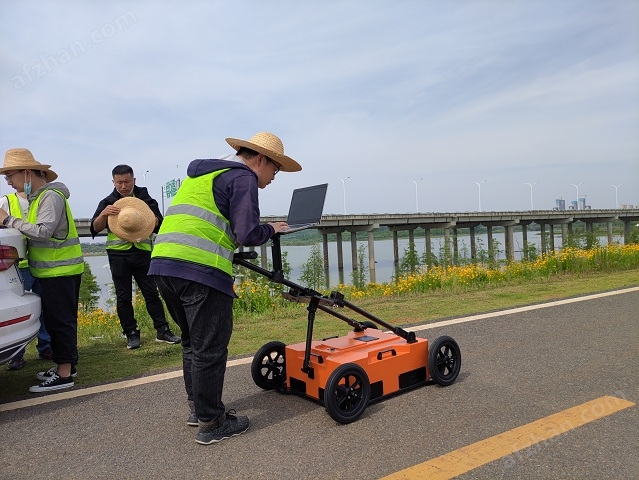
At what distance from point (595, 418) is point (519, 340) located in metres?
2.04

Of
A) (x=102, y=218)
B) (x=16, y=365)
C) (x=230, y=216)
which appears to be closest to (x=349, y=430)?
(x=230, y=216)

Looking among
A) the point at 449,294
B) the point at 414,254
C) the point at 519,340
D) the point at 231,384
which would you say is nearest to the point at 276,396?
the point at 231,384

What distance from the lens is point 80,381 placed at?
4.48 m

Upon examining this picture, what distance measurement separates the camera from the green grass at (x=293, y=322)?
185 inches

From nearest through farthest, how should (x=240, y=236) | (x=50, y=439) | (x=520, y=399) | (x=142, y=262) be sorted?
(x=240, y=236) < (x=50, y=439) < (x=520, y=399) < (x=142, y=262)

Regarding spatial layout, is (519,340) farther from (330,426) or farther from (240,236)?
(240,236)

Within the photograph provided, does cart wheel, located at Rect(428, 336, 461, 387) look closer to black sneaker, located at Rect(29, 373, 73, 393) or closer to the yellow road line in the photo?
the yellow road line

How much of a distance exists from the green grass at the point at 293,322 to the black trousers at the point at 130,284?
0.94ft

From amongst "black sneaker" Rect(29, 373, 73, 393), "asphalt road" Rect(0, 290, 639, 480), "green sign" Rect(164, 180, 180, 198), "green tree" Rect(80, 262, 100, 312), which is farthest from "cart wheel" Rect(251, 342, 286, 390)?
"green tree" Rect(80, 262, 100, 312)

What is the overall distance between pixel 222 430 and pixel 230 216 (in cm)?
128

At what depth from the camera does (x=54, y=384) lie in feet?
14.1

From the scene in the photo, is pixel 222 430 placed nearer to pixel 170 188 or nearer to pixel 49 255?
pixel 49 255

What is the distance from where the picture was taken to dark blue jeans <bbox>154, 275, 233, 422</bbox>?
3146mm

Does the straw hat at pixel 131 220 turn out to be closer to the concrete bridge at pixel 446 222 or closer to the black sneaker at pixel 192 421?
the black sneaker at pixel 192 421
